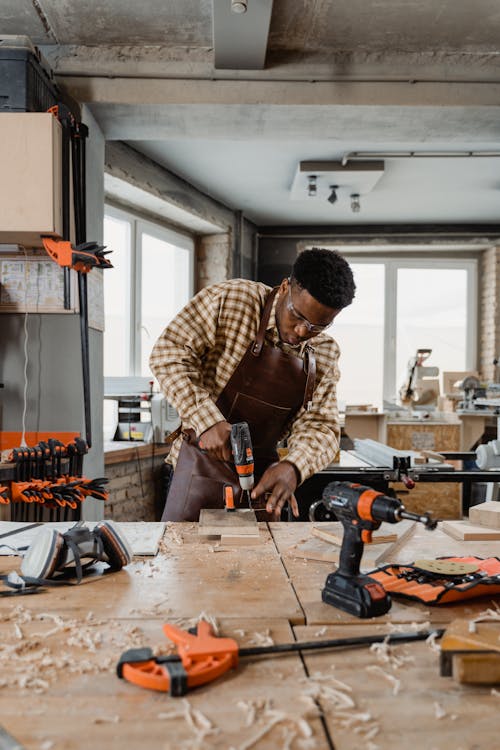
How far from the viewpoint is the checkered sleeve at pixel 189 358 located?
7.09 ft

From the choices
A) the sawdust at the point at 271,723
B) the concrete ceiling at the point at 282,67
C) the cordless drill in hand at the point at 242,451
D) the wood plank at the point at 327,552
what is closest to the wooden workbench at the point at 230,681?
the sawdust at the point at 271,723

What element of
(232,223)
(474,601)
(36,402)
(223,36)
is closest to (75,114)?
(223,36)

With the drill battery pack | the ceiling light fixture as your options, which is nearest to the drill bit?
the drill battery pack

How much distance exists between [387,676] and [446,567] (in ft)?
1.64

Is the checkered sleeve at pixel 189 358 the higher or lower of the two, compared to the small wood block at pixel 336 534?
higher

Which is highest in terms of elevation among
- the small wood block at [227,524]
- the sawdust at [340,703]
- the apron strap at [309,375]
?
the apron strap at [309,375]

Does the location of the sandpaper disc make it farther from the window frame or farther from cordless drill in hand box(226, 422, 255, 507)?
the window frame

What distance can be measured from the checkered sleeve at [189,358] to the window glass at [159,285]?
131 inches

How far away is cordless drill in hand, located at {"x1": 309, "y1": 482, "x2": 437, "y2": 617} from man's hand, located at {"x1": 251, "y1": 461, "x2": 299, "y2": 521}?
2.58 feet

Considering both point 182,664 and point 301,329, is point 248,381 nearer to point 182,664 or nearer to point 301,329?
point 301,329

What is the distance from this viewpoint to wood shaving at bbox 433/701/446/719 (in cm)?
83

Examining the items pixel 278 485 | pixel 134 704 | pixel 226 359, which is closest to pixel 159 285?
pixel 226 359

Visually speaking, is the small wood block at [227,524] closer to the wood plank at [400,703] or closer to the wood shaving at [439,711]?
the wood plank at [400,703]

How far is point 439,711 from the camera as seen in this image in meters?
0.84
